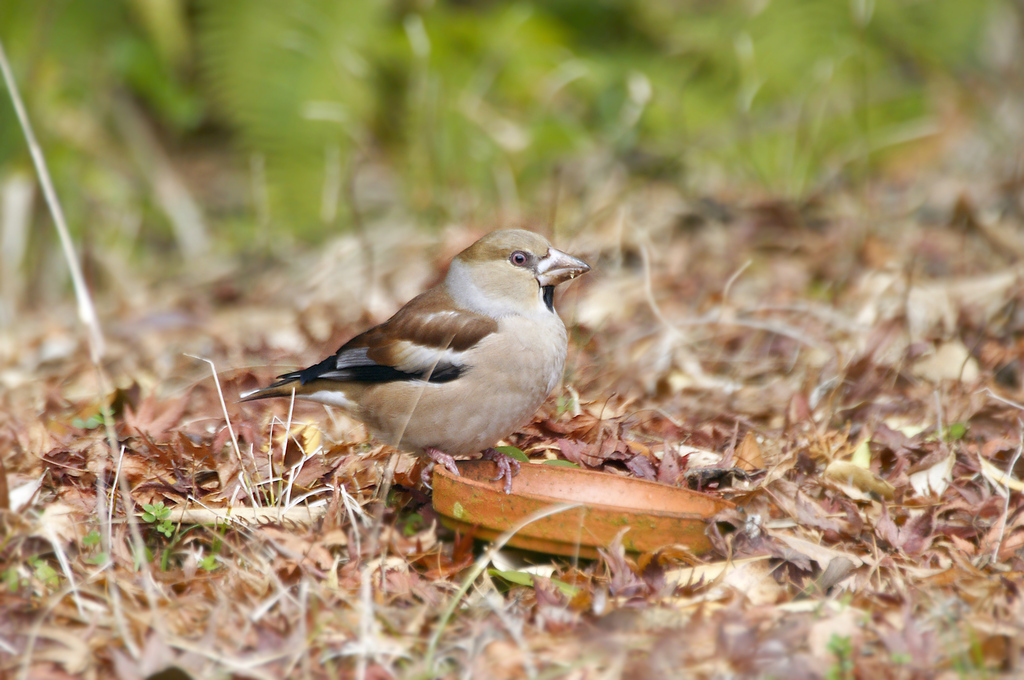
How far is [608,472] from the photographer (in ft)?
11.1

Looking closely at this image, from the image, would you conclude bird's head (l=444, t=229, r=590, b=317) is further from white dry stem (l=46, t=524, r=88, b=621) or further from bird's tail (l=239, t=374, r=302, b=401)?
white dry stem (l=46, t=524, r=88, b=621)

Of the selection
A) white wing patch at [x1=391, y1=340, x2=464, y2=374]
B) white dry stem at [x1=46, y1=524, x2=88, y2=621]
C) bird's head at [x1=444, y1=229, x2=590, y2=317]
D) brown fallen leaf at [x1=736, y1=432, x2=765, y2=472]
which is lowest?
brown fallen leaf at [x1=736, y1=432, x2=765, y2=472]

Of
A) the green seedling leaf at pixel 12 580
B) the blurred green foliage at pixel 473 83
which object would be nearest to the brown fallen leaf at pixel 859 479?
the green seedling leaf at pixel 12 580

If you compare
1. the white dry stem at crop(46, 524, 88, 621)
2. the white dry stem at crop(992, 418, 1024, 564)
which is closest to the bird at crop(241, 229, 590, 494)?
the white dry stem at crop(46, 524, 88, 621)

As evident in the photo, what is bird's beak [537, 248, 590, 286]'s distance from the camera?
374cm

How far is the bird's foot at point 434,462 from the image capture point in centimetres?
351

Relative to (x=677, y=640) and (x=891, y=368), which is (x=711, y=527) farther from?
(x=891, y=368)

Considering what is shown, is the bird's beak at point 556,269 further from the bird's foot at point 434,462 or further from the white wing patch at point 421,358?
the bird's foot at point 434,462

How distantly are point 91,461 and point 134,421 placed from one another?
51cm

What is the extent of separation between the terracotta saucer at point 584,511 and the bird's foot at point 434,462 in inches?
11.9

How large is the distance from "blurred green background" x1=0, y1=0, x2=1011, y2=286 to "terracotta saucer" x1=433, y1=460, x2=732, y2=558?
158 inches

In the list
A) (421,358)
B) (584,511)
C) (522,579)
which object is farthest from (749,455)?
(421,358)

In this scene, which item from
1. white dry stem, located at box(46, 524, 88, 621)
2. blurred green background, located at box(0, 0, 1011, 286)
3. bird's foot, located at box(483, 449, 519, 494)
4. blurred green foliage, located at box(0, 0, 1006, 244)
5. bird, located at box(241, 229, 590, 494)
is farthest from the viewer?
blurred green foliage, located at box(0, 0, 1006, 244)

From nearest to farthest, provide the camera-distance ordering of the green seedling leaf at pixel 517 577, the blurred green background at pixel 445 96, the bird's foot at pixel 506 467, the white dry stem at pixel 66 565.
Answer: the white dry stem at pixel 66 565 → the green seedling leaf at pixel 517 577 → the bird's foot at pixel 506 467 → the blurred green background at pixel 445 96
